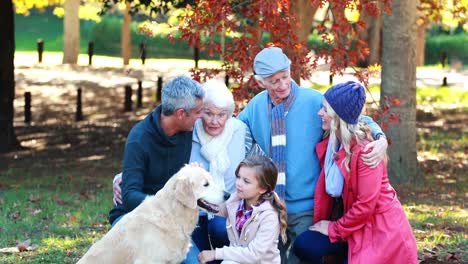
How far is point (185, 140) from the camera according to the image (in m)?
6.90

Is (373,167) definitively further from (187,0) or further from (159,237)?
(187,0)

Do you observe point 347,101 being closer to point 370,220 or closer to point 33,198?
point 370,220

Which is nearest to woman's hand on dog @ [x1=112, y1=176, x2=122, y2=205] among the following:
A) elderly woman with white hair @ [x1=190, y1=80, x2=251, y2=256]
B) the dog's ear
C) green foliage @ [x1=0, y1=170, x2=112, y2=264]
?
elderly woman with white hair @ [x1=190, y1=80, x2=251, y2=256]

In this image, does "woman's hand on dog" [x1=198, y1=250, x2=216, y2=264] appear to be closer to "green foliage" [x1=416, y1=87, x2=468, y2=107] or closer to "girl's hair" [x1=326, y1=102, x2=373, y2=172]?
"girl's hair" [x1=326, y1=102, x2=373, y2=172]

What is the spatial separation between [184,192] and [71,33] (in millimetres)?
36325

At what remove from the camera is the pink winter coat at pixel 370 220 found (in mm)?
6516

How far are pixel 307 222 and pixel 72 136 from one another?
642 inches

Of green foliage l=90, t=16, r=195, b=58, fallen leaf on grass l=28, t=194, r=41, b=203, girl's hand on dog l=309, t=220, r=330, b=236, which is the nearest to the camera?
girl's hand on dog l=309, t=220, r=330, b=236

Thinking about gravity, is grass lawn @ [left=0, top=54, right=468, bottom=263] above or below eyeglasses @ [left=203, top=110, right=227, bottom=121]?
below

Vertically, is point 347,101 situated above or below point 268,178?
above

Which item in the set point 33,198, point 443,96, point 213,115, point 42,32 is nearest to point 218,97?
point 213,115

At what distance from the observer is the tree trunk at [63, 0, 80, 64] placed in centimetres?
4147

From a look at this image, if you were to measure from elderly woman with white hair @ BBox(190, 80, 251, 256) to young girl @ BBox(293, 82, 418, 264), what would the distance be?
732mm

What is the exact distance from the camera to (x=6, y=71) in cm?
1962
